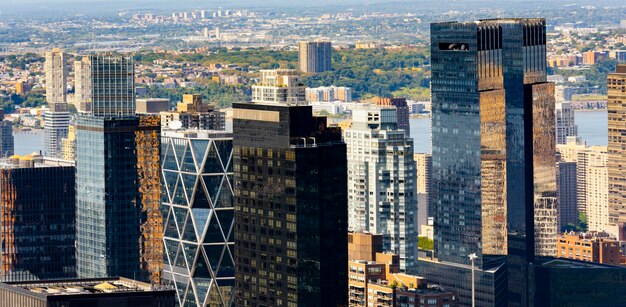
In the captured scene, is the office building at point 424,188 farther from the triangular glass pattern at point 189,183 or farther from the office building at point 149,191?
the office building at point 149,191

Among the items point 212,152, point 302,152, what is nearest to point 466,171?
point 212,152

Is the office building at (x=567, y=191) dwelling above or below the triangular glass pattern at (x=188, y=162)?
below

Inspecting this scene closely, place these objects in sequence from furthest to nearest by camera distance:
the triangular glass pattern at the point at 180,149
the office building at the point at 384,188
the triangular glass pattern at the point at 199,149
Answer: the office building at the point at 384,188 → the triangular glass pattern at the point at 180,149 → the triangular glass pattern at the point at 199,149

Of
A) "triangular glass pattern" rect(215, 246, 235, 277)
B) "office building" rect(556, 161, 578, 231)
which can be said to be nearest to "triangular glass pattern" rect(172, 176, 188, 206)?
"triangular glass pattern" rect(215, 246, 235, 277)

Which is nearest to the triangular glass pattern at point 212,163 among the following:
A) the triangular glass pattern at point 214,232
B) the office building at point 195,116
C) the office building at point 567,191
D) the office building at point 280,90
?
the triangular glass pattern at point 214,232

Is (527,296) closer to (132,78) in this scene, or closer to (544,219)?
(544,219)

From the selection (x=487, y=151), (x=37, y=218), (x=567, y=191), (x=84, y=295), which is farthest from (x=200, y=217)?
(x=567, y=191)

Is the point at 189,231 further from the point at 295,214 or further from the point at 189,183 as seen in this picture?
the point at 295,214
